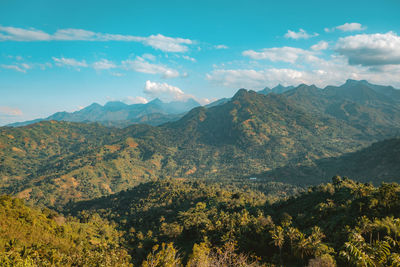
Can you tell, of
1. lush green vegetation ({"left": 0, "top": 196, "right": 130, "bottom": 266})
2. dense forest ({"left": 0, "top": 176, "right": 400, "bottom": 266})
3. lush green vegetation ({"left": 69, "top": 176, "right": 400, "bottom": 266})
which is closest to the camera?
lush green vegetation ({"left": 69, "top": 176, "right": 400, "bottom": 266})

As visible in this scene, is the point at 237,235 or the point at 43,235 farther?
the point at 43,235

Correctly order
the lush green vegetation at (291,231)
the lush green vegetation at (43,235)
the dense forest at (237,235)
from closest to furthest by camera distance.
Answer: the lush green vegetation at (291,231), the dense forest at (237,235), the lush green vegetation at (43,235)

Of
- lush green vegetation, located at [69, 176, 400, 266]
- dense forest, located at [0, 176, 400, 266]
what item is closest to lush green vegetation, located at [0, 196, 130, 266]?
dense forest, located at [0, 176, 400, 266]

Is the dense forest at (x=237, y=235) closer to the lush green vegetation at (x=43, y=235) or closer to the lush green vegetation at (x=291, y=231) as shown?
the lush green vegetation at (x=291, y=231)

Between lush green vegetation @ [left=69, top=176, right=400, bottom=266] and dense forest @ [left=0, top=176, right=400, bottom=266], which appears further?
dense forest @ [left=0, top=176, right=400, bottom=266]

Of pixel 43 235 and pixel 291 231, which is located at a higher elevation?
pixel 291 231

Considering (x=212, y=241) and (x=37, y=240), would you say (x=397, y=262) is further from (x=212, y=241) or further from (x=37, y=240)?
(x=37, y=240)

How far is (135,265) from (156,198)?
374 feet

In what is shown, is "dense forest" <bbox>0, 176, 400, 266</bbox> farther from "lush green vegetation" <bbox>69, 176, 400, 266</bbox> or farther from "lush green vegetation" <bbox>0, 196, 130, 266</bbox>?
"lush green vegetation" <bbox>0, 196, 130, 266</bbox>

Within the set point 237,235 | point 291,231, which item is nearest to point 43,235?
point 237,235

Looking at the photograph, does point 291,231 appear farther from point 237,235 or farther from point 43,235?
point 43,235

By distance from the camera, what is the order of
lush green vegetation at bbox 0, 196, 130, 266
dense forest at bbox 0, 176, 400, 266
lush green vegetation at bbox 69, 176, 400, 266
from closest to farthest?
1. lush green vegetation at bbox 69, 176, 400, 266
2. dense forest at bbox 0, 176, 400, 266
3. lush green vegetation at bbox 0, 196, 130, 266

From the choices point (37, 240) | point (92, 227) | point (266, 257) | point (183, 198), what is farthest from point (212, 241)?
point (183, 198)

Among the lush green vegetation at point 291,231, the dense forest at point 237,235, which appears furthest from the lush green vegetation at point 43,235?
the lush green vegetation at point 291,231
